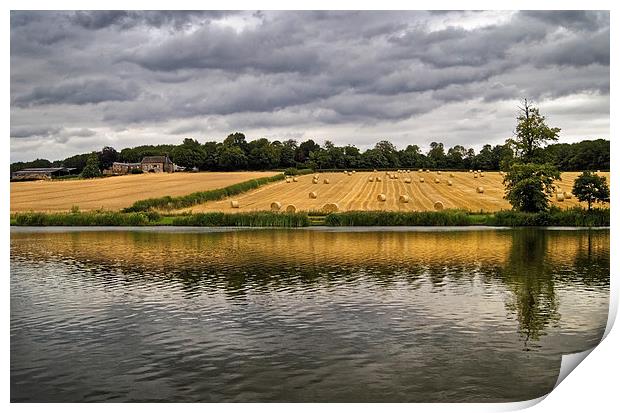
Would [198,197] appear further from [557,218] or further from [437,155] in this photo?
[557,218]

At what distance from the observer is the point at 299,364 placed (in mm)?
9547

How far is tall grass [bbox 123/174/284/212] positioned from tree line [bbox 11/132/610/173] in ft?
5.67

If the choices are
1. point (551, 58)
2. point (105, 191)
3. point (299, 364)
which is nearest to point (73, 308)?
point (299, 364)

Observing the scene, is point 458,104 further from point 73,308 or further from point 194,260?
point 73,308

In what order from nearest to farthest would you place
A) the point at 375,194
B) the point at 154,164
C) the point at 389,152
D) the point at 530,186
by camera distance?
the point at 154,164 < the point at 389,152 < the point at 530,186 < the point at 375,194

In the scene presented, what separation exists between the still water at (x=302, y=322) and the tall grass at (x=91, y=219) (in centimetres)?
326

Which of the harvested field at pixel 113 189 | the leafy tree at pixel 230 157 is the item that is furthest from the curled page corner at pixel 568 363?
the harvested field at pixel 113 189

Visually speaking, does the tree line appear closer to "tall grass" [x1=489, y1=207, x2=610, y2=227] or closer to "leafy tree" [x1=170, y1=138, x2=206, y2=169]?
"leafy tree" [x1=170, y1=138, x2=206, y2=169]

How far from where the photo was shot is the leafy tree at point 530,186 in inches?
945

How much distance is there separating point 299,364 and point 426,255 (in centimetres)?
975

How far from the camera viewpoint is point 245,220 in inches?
1005

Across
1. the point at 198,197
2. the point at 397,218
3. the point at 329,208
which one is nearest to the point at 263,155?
the point at 329,208

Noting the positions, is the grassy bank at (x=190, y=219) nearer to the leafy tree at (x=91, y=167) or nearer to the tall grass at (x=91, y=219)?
the tall grass at (x=91, y=219)

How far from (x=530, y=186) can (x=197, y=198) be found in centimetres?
1221
